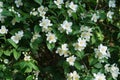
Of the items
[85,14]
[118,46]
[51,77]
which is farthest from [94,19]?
[51,77]

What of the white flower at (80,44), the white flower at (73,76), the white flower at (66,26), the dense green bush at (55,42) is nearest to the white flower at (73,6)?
the dense green bush at (55,42)

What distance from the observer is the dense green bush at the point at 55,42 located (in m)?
2.99

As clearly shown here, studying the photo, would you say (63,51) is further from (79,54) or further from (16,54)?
(16,54)

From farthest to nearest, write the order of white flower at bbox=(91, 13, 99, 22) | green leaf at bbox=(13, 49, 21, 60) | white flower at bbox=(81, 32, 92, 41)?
white flower at bbox=(91, 13, 99, 22) < white flower at bbox=(81, 32, 92, 41) < green leaf at bbox=(13, 49, 21, 60)

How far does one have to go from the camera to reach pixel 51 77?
320 centimetres

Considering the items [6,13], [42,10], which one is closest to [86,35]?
[42,10]

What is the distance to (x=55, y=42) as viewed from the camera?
3.05m

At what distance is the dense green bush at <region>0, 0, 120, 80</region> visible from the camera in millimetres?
2994

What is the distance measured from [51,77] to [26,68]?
0.31 meters

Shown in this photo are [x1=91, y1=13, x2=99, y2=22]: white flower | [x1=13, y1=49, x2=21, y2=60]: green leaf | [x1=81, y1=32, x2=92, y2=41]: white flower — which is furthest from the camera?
[x1=91, y1=13, x2=99, y2=22]: white flower

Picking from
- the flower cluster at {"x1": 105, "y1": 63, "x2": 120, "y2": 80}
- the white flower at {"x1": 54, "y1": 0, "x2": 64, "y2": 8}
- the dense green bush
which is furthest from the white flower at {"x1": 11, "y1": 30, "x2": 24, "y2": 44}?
the flower cluster at {"x1": 105, "y1": 63, "x2": 120, "y2": 80}

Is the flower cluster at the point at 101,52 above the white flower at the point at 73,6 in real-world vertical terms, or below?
below

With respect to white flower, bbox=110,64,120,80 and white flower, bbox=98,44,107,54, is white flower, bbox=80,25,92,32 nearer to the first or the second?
white flower, bbox=98,44,107,54

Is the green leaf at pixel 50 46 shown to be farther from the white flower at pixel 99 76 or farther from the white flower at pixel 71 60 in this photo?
the white flower at pixel 99 76
